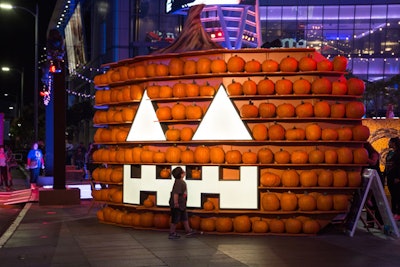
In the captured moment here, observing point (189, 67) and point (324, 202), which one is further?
point (189, 67)

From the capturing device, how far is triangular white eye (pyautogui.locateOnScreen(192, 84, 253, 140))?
13516mm

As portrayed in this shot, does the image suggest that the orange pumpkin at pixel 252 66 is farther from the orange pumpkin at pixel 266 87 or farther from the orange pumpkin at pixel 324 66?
the orange pumpkin at pixel 324 66

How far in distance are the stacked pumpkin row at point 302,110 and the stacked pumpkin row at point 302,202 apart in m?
1.61

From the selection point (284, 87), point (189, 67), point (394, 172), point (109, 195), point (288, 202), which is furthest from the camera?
point (394, 172)

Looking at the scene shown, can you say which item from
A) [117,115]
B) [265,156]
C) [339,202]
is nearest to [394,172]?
[339,202]

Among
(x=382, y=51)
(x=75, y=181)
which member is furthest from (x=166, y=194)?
(x=382, y=51)

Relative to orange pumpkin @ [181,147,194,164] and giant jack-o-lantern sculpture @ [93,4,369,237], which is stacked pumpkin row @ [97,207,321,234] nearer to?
giant jack-o-lantern sculpture @ [93,4,369,237]

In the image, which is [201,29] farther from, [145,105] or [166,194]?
[166,194]

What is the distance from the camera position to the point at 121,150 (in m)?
15.1

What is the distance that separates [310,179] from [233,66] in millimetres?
2799

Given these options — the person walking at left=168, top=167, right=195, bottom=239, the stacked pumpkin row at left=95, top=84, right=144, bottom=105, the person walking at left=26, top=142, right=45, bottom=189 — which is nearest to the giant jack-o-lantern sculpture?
the stacked pumpkin row at left=95, top=84, right=144, bottom=105

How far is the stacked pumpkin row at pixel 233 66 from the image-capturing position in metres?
13.6

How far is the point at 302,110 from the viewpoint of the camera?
13.4 m

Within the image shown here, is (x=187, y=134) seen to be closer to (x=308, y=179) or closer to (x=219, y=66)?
(x=219, y=66)
